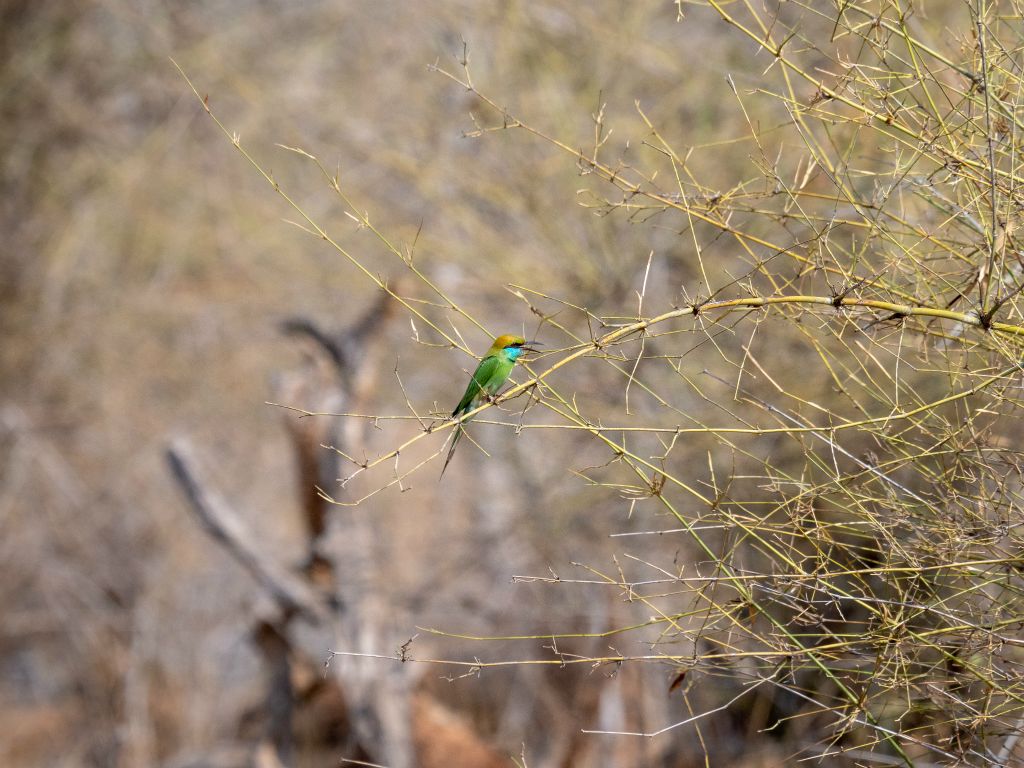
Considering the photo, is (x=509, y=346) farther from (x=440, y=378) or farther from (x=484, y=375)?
(x=440, y=378)

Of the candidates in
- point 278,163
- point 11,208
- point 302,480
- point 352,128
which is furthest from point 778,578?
point 11,208

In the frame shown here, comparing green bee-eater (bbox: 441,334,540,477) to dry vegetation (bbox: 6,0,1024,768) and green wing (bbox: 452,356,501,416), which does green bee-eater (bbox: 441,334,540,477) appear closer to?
green wing (bbox: 452,356,501,416)

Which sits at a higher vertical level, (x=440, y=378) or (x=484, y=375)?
(x=484, y=375)

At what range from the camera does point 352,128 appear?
8297 millimetres

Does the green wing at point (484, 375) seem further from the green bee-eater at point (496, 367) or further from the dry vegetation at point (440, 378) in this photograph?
the dry vegetation at point (440, 378)

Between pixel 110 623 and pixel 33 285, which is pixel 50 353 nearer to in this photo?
pixel 33 285

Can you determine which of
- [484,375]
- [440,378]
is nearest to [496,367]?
[484,375]

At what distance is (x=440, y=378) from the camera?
28.0 ft

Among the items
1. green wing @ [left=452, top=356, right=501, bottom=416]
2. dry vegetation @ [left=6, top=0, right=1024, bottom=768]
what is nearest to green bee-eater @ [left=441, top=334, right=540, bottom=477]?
green wing @ [left=452, top=356, right=501, bottom=416]

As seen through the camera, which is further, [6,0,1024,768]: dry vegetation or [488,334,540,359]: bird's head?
[6,0,1024,768]: dry vegetation

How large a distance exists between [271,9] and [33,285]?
372 centimetres

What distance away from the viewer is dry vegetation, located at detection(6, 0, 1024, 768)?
3652 mm

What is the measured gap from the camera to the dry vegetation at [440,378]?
3.65 m

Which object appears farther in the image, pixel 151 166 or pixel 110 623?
pixel 151 166
